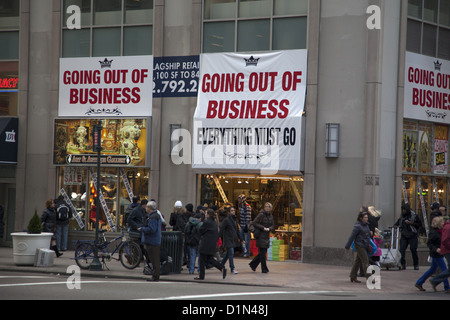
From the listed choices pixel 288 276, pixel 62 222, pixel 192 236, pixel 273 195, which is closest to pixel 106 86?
pixel 62 222

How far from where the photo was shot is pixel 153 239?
17.2m

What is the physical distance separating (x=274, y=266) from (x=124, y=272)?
4932mm

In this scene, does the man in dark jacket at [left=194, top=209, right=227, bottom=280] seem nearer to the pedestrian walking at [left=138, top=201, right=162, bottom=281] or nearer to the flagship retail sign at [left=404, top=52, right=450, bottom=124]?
the pedestrian walking at [left=138, top=201, right=162, bottom=281]

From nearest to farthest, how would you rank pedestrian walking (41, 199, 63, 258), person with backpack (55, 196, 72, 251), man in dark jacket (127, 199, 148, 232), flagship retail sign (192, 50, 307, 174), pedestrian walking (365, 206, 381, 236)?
1. man in dark jacket (127, 199, 148, 232)
2. pedestrian walking (365, 206, 381, 236)
3. pedestrian walking (41, 199, 63, 258)
4. flagship retail sign (192, 50, 307, 174)
5. person with backpack (55, 196, 72, 251)

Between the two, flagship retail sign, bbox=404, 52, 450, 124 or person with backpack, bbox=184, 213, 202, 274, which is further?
flagship retail sign, bbox=404, 52, 450, 124

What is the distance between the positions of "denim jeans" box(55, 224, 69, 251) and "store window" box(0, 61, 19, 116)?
17.2 ft

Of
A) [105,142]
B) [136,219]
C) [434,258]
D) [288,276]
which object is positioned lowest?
[288,276]

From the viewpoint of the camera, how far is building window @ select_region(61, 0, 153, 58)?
81.5ft

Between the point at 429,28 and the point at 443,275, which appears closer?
the point at 443,275

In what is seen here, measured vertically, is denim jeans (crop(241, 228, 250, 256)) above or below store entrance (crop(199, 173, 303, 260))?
below

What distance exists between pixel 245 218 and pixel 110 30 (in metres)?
8.35

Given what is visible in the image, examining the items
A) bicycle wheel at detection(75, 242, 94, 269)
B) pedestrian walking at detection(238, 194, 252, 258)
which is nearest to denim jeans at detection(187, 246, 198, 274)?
bicycle wheel at detection(75, 242, 94, 269)

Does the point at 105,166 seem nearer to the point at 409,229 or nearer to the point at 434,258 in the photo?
the point at 409,229

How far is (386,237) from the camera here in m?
21.4
